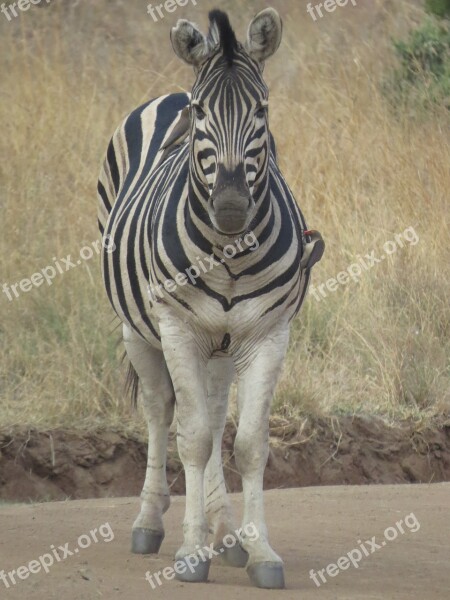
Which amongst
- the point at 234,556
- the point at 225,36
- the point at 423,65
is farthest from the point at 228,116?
the point at 423,65

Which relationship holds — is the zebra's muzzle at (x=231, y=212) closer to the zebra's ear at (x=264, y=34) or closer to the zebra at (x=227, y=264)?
the zebra at (x=227, y=264)

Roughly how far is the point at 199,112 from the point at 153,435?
1.71 metres

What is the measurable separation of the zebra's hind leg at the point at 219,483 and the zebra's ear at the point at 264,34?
139 centimetres

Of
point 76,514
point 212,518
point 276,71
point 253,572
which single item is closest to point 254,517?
point 253,572

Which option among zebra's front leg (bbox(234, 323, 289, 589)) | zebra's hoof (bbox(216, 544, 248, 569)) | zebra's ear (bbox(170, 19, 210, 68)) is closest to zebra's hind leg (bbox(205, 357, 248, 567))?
zebra's hoof (bbox(216, 544, 248, 569))

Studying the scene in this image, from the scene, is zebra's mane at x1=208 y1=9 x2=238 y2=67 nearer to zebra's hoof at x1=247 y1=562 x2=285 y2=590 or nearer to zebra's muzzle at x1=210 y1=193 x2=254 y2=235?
zebra's muzzle at x1=210 y1=193 x2=254 y2=235

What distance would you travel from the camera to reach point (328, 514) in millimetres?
6434

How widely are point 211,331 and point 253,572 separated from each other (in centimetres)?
93

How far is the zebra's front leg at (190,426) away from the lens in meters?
4.77

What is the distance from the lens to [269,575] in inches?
184

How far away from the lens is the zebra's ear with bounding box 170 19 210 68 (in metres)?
4.64

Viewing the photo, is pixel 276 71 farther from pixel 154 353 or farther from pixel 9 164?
pixel 154 353

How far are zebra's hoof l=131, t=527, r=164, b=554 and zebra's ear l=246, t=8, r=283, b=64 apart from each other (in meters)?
2.11

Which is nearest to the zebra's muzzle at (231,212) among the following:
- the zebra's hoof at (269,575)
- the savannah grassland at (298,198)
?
the zebra's hoof at (269,575)
